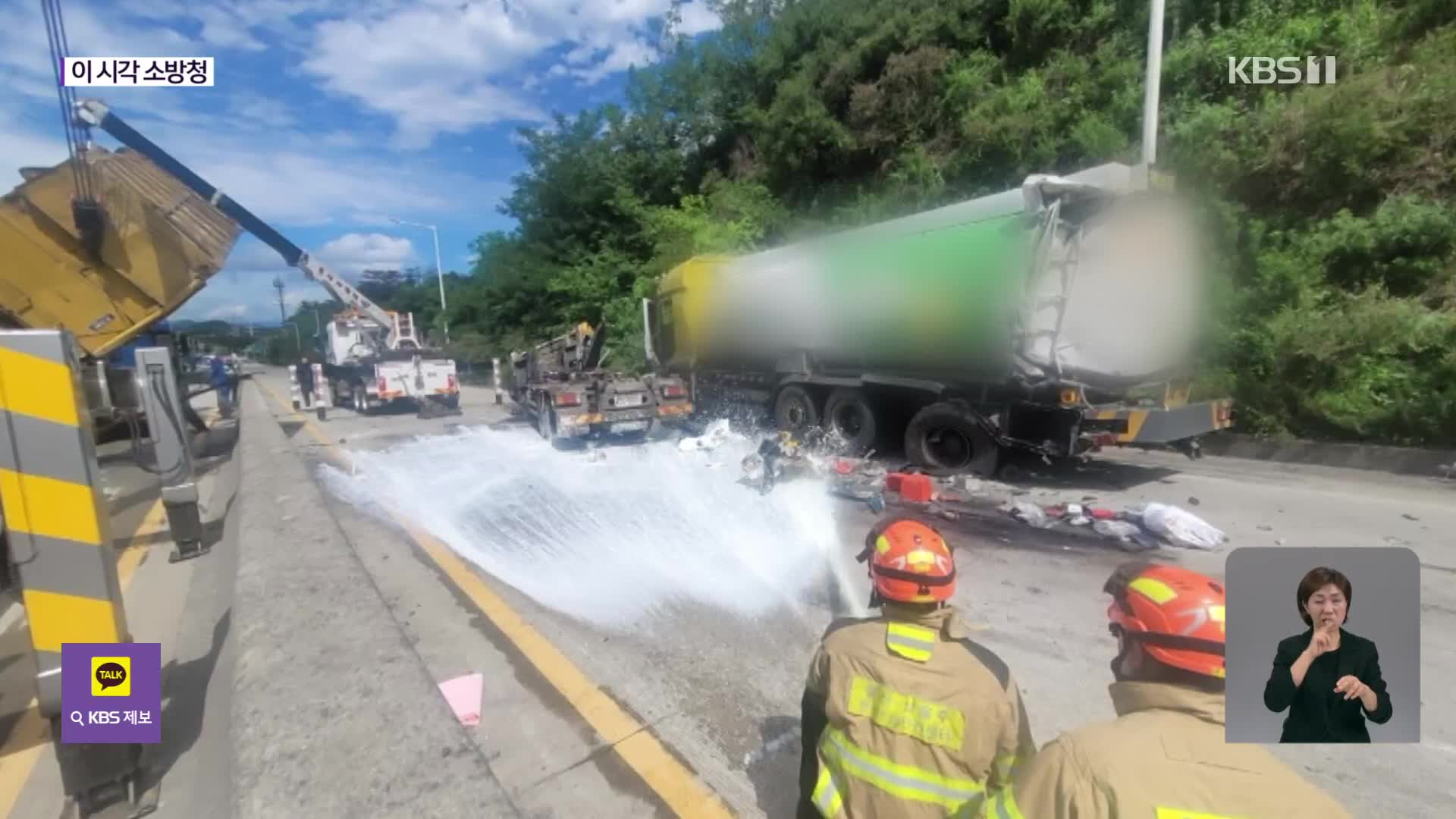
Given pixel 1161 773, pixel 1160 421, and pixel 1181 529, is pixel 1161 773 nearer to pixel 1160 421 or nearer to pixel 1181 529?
pixel 1181 529

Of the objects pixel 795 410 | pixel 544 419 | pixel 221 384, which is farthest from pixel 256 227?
pixel 795 410

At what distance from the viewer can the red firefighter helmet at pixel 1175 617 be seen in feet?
Answer: 3.69

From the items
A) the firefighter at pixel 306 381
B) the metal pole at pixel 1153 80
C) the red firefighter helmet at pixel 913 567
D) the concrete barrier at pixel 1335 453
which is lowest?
the concrete barrier at pixel 1335 453

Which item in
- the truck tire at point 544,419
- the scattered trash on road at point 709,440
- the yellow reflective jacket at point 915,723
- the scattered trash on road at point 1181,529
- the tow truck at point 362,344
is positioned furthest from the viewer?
the tow truck at point 362,344

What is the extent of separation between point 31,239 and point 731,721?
9.30m

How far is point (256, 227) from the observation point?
1454 centimetres

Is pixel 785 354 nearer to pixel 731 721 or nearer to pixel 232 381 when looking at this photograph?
pixel 731 721

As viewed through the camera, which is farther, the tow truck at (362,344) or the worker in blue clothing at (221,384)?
the worker in blue clothing at (221,384)

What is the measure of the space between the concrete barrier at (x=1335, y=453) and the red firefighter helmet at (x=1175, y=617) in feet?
26.7

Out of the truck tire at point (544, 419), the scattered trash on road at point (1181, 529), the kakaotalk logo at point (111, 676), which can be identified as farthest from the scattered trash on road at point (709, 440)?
the kakaotalk logo at point (111, 676)

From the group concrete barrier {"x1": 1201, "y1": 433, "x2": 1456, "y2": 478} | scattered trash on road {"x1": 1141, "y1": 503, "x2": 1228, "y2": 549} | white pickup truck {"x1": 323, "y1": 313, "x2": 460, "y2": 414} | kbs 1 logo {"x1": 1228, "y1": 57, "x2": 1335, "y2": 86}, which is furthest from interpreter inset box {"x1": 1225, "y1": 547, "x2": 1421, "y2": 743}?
white pickup truck {"x1": 323, "y1": 313, "x2": 460, "y2": 414}

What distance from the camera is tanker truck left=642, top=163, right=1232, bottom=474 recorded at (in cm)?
609

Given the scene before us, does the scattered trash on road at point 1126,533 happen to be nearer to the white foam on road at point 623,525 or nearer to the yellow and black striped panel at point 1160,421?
the yellow and black striped panel at point 1160,421

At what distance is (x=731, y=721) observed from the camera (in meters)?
2.80
